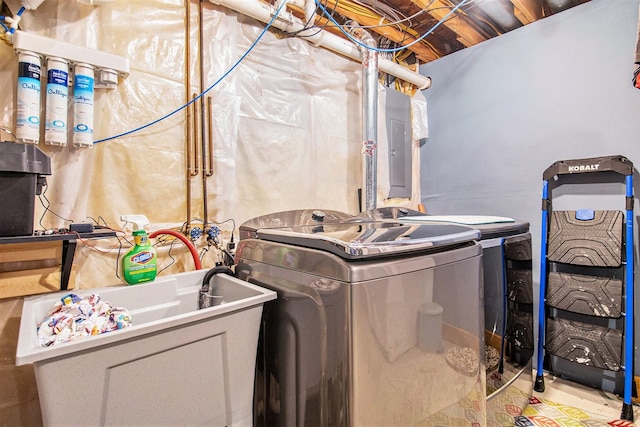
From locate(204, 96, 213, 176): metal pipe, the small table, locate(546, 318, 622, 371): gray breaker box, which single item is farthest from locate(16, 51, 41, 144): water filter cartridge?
locate(546, 318, 622, 371): gray breaker box

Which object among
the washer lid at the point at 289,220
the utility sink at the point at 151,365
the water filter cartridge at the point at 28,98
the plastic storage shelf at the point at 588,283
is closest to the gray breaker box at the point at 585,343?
the plastic storage shelf at the point at 588,283

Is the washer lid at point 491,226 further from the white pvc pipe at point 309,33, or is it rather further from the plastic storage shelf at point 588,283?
the white pvc pipe at point 309,33

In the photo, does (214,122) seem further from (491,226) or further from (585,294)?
(585,294)

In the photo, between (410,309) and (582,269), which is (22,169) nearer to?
(410,309)

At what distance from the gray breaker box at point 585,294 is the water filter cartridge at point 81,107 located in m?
2.61

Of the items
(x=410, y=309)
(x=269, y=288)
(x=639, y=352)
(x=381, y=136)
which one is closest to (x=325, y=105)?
(x=381, y=136)

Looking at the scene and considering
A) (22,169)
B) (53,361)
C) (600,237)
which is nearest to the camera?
(53,361)

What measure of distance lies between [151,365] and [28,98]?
99 centimetres

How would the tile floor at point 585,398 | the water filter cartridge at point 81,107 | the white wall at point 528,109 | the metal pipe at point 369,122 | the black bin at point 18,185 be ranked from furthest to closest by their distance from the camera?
the metal pipe at point 369,122 < the white wall at point 528,109 < the tile floor at point 585,398 < the water filter cartridge at point 81,107 < the black bin at point 18,185

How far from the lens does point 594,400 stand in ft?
6.33

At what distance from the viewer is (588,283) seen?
6.39 ft

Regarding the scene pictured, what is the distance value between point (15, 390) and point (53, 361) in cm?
70

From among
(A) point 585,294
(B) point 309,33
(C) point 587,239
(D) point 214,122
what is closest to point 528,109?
(C) point 587,239

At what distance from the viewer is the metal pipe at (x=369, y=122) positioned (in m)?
2.16
